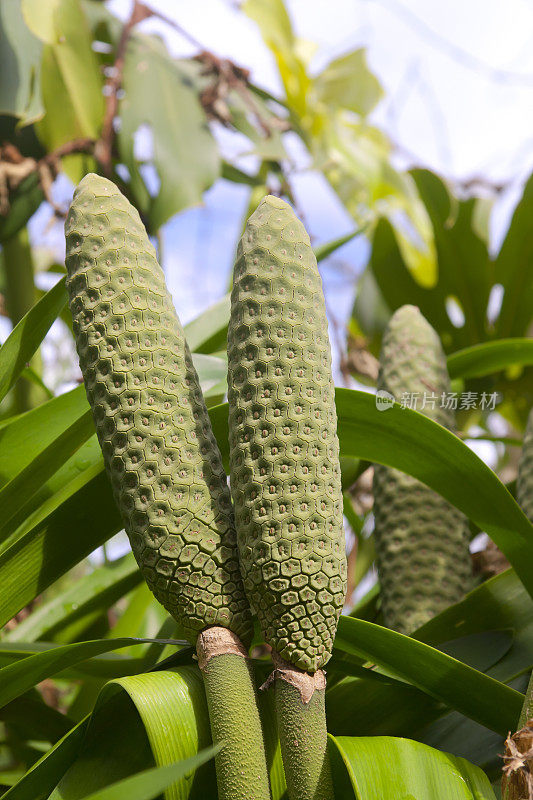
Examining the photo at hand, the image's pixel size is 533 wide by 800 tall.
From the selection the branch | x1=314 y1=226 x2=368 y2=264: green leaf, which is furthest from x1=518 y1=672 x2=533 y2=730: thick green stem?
the branch

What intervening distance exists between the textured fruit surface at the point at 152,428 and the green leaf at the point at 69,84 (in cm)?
71

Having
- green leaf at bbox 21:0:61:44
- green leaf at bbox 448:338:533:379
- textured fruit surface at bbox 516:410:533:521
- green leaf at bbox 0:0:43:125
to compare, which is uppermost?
green leaf at bbox 21:0:61:44

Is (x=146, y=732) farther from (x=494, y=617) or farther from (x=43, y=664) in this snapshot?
(x=494, y=617)

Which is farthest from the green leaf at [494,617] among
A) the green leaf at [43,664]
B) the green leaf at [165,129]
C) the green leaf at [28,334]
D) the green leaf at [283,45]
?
the green leaf at [283,45]

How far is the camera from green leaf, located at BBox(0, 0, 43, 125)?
1.04m

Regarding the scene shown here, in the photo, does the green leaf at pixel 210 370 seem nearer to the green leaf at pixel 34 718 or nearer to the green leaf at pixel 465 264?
the green leaf at pixel 34 718

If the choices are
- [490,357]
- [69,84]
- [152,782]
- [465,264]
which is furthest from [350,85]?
[152,782]

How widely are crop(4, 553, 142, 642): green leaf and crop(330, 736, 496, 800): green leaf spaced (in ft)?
1.17

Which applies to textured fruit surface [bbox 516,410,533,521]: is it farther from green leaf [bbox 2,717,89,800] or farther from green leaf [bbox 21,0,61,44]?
green leaf [bbox 21,0,61,44]

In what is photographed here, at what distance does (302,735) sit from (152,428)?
0.63 feet

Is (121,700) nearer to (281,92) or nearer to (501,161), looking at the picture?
(281,92)

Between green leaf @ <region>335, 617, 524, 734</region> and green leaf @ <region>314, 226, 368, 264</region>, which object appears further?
green leaf @ <region>314, 226, 368, 264</region>

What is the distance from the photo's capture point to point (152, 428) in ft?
1.41

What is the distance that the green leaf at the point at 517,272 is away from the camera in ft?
3.87
